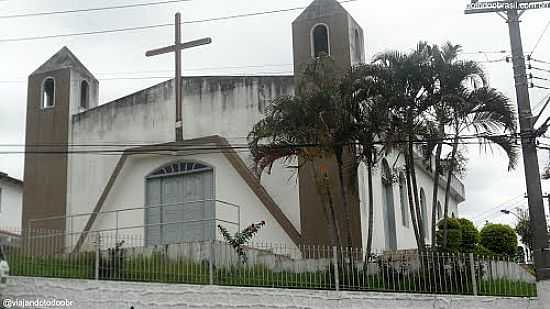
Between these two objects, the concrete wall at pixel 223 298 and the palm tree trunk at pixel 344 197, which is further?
the palm tree trunk at pixel 344 197

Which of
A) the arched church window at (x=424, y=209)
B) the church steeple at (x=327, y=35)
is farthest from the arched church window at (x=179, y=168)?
the arched church window at (x=424, y=209)

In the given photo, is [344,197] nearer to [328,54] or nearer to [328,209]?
[328,209]

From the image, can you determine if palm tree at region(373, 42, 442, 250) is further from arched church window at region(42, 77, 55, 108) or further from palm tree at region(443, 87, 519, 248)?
arched church window at region(42, 77, 55, 108)

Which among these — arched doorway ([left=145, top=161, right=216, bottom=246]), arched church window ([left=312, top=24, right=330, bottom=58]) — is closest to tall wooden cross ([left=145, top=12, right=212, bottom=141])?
arched doorway ([left=145, top=161, right=216, bottom=246])

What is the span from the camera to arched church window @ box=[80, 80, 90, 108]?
22891mm

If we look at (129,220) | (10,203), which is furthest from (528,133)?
(10,203)

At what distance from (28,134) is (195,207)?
618cm

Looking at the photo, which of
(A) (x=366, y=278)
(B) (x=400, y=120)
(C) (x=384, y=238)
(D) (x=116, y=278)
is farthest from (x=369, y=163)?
(D) (x=116, y=278)

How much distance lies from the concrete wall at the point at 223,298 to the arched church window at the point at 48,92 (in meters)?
9.00

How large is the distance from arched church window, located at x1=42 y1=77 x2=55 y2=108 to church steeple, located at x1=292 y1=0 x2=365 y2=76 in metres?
8.13

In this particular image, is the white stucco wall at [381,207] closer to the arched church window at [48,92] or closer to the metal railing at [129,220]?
the metal railing at [129,220]

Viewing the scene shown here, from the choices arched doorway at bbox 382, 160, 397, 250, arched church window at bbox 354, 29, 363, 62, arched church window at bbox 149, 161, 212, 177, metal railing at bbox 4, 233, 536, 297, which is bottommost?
metal railing at bbox 4, 233, 536, 297

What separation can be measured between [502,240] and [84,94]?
1310 centimetres

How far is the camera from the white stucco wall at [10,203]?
101ft
